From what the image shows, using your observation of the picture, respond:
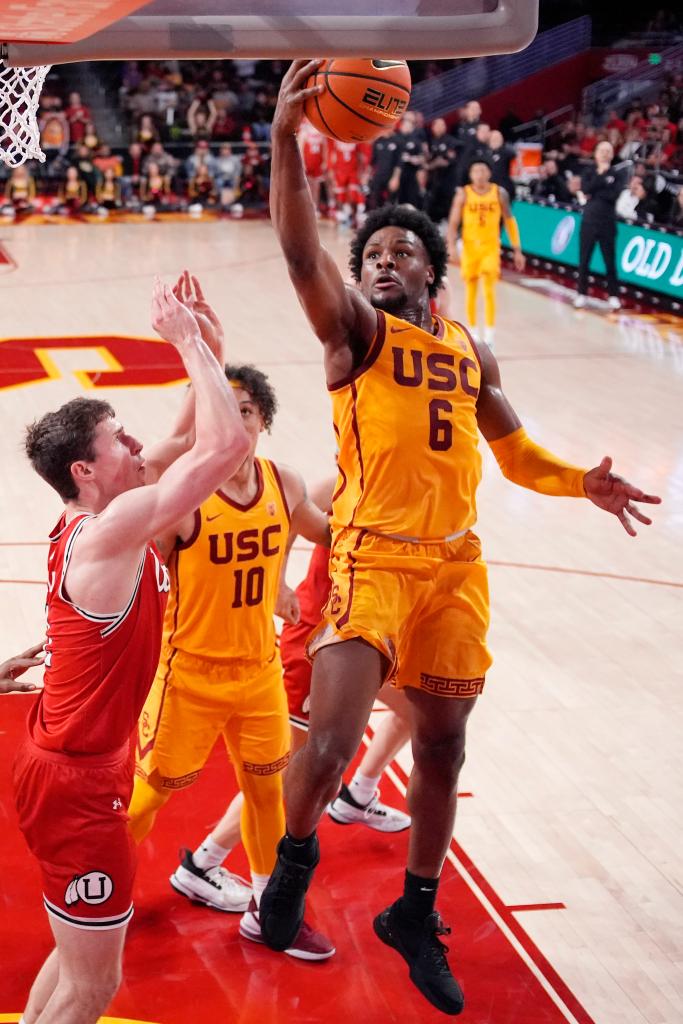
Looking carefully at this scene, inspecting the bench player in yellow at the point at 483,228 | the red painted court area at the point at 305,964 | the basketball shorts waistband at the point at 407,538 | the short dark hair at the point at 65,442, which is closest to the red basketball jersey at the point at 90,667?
the short dark hair at the point at 65,442

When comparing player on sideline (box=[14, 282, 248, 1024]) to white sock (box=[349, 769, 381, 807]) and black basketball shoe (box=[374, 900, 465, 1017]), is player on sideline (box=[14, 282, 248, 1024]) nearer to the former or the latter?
black basketball shoe (box=[374, 900, 465, 1017])

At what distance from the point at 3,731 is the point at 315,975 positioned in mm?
2274

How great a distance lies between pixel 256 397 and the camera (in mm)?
4926

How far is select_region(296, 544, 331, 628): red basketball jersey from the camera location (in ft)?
17.8

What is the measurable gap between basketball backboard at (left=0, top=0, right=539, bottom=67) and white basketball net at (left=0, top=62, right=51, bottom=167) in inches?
17.2

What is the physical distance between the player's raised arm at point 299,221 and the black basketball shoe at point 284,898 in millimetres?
1667

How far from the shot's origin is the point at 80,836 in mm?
3789

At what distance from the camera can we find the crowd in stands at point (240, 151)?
2197 cm

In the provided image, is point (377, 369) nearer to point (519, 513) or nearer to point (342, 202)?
point (519, 513)

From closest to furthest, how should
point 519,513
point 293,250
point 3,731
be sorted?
point 293,250 < point 3,731 < point 519,513

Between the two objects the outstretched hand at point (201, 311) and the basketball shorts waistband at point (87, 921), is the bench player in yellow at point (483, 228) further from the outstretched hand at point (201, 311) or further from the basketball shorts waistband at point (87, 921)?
the basketball shorts waistband at point (87, 921)

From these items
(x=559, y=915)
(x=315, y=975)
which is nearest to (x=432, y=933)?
(x=315, y=975)

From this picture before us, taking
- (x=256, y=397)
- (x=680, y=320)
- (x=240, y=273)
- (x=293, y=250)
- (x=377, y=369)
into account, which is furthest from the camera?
(x=240, y=273)

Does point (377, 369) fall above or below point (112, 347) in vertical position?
above
